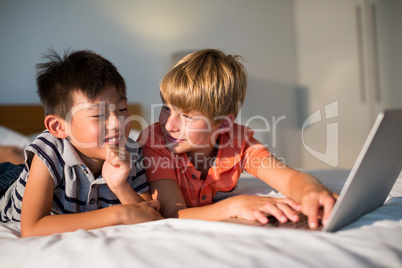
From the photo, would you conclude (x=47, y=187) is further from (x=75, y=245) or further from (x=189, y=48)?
(x=189, y=48)

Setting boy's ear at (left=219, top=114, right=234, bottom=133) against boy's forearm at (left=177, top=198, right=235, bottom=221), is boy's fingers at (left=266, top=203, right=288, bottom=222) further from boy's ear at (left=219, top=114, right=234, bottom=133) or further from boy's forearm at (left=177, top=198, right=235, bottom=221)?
boy's ear at (left=219, top=114, right=234, bottom=133)

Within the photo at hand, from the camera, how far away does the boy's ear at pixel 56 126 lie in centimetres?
106

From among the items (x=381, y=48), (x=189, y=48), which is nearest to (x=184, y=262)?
(x=189, y=48)

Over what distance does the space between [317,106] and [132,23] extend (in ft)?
6.74

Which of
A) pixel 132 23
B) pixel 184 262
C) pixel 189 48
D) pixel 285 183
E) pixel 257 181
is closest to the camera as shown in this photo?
pixel 184 262

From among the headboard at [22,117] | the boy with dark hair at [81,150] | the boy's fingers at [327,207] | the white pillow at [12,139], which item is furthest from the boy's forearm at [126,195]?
the headboard at [22,117]

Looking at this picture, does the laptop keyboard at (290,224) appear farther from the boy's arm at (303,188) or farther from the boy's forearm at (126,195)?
the boy's forearm at (126,195)

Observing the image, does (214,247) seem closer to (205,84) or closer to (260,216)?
(260,216)

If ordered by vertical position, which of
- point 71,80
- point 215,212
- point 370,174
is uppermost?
point 71,80

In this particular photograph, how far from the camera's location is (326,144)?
4023mm

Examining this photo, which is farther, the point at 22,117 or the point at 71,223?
the point at 22,117

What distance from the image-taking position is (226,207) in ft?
2.99

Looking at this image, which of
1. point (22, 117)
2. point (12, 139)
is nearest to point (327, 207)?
point (12, 139)

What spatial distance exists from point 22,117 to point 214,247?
238 centimetres
